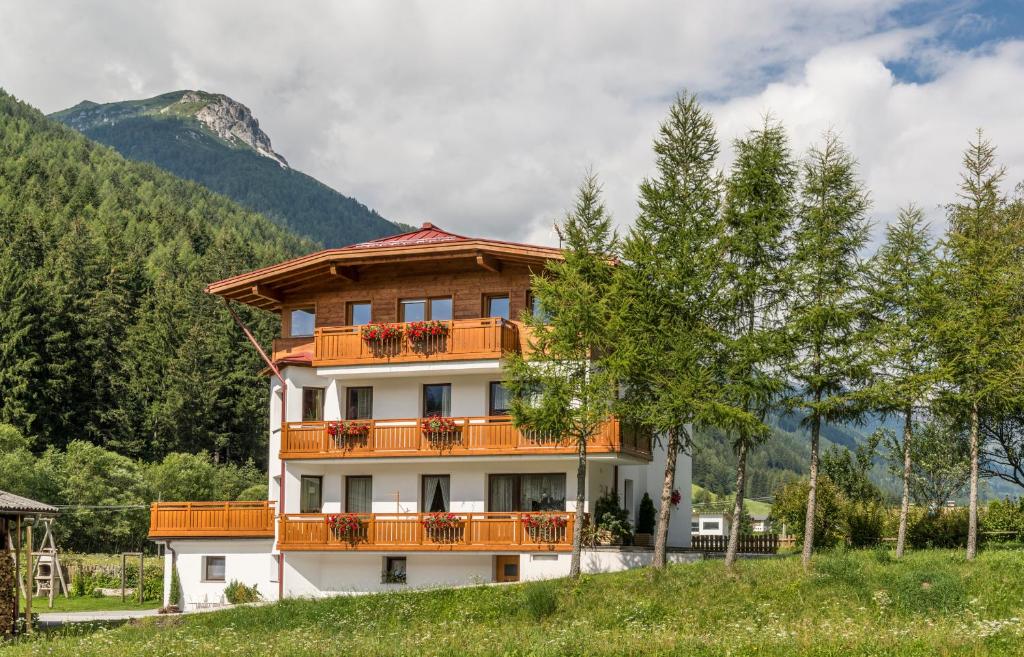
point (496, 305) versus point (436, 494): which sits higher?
point (496, 305)

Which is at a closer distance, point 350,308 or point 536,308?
point 536,308

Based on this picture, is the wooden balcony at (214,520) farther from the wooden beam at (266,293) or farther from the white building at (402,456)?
the wooden beam at (266,293)

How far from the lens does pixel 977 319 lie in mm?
29828

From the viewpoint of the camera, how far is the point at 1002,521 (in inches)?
1447

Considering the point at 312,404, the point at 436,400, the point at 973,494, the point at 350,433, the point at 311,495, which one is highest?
the point at 436,400

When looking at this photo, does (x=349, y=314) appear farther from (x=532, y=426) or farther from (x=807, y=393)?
(x=807, y=393)

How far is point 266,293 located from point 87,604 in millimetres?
13242

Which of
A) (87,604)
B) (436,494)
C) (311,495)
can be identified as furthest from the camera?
(87,604)

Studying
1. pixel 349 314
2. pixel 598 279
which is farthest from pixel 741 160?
pixel 349 314

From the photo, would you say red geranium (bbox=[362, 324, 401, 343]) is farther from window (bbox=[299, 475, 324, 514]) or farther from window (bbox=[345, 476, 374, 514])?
window (bbox=[299, 475, 324, 514])

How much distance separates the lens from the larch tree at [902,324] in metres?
29.4

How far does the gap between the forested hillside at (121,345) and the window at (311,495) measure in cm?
4175

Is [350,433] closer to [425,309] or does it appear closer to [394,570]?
[394,570]

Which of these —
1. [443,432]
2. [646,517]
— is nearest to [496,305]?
[443,432]
